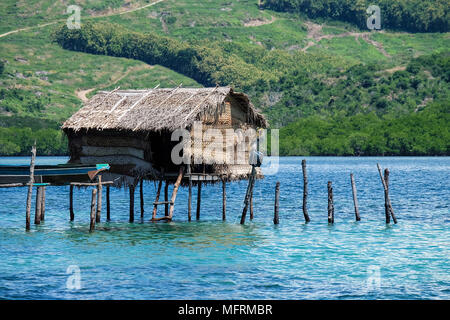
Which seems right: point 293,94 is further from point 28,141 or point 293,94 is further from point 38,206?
point 38,206

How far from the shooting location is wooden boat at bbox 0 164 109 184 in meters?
27.9

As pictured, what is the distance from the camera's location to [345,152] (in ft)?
422

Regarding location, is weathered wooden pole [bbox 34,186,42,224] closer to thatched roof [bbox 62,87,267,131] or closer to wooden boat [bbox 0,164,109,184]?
wooden boat [bbox 0,164,109,184]

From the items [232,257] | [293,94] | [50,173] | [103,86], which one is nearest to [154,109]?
[50,173]

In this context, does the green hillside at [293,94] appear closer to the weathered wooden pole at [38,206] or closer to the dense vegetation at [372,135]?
the dense vegetation at [372,135]

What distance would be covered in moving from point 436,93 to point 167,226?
124 meters

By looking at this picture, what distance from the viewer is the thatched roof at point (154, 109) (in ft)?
96.0

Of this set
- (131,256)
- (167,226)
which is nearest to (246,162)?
(167,226)

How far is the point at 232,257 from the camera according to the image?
75.7ft

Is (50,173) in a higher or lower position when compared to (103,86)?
lower

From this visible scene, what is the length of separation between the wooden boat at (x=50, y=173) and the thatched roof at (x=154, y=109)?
8.34 ft

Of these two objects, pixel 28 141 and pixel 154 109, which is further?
pixel 28 141

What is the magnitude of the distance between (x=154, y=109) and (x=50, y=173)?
5266 mm
